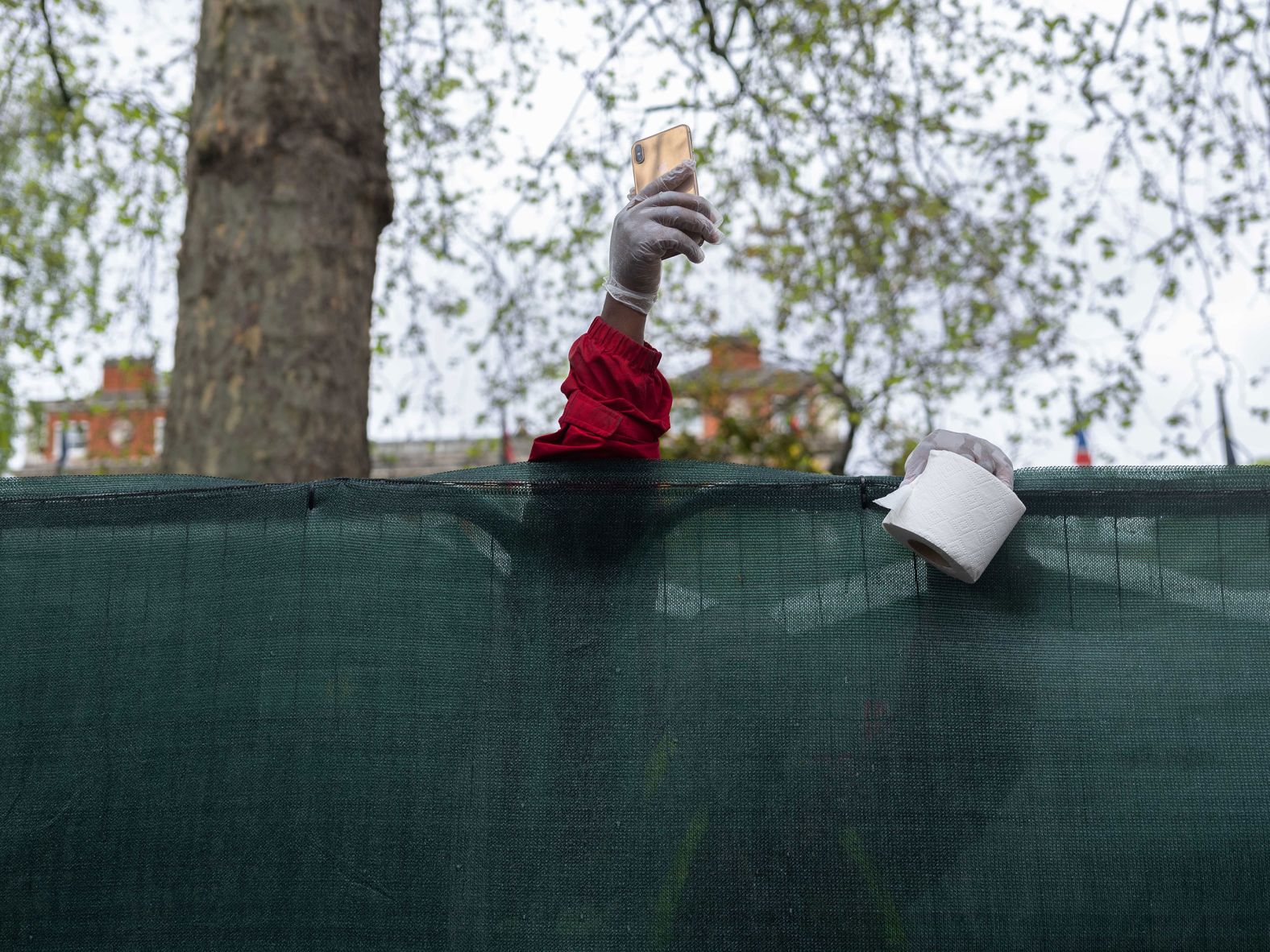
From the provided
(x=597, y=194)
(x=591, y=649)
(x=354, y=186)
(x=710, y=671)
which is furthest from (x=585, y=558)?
(x=597, y=194)

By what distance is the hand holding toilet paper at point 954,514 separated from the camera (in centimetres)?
192

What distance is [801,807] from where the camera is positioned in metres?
1.93

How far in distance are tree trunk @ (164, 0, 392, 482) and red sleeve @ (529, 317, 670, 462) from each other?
1.57 meters

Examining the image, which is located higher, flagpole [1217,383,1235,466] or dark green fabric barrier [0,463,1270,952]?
flagpole [1217,383,1235,466]

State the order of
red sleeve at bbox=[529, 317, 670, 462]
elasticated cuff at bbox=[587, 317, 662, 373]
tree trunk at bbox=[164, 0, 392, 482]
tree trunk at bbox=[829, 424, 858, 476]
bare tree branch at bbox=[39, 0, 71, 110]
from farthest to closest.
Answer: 1. tree trunk at bbox=[829, 424, 858, 476]
2. bare tree branch at bbox=[39, 0, 71, 110]
3. tree trunk at bbox=[164, 0, 392, 482]
4. elasticated cuff at bbox=[587, 317, 662, 373]
5. red sleeve at bbox=[529, 317, 670, 462]

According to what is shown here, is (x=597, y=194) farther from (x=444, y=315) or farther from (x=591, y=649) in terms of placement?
(x=591, y=649)

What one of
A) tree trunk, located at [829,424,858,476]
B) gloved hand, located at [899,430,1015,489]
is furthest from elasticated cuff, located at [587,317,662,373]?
tree trunk, located at [829,424,858,476]

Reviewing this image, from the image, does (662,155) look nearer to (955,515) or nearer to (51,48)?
(955,515)

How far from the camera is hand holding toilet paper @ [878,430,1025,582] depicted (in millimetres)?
1922

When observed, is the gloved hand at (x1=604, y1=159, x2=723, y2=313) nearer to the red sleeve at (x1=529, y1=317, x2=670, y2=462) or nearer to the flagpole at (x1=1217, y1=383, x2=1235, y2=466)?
the red sleeve at (x1=529, y1=317, x2=670, y2=462)

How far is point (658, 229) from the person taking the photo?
2340mm

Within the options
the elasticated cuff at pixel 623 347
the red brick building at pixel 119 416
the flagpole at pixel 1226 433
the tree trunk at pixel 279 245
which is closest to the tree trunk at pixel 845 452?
Answer: the flagpole at pixel 1226 433

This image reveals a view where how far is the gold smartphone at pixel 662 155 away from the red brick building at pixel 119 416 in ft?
21.8

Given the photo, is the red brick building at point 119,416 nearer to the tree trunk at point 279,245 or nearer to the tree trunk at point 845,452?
the tree trunk at point 279,245
